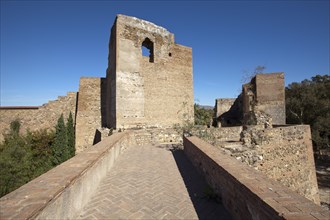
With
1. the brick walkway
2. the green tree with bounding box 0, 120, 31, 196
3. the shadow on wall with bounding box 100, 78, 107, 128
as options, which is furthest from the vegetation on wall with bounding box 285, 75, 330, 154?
the green tree with bounding box 0, 120, 31, 196

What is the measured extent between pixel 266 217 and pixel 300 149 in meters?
10.7

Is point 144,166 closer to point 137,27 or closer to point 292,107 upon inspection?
point 137,27

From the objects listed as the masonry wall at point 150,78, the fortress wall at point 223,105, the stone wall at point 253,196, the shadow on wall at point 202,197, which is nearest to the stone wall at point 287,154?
the shadow on wall at point 202,197

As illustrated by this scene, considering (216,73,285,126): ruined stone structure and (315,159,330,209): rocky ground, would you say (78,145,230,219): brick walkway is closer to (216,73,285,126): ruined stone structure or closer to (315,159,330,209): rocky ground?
(216,73,285,126): ruined stone structure

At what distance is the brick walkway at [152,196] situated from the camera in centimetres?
313

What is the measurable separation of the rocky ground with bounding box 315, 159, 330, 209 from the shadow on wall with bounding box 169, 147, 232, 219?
13392 mm

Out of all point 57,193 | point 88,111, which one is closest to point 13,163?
point 88,111

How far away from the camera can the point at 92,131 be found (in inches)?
620

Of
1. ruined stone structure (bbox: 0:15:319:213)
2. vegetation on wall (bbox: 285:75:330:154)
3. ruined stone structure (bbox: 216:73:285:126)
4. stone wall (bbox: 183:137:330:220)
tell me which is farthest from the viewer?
vegetation on wall (bbox: 285:75:330:154)

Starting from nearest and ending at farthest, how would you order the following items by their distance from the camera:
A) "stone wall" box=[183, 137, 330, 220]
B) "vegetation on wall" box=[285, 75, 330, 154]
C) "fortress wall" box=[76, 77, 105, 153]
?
"stone wall" box=[183, 137, 330, 220] → "fortress wall" box=[76, 77, 105, 153] → "vegetation on wall" box=[285, 75, 330, 154]

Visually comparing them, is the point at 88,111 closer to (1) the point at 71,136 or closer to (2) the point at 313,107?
(1) the point at 71,136

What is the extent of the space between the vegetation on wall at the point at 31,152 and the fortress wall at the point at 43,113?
0.55 metres

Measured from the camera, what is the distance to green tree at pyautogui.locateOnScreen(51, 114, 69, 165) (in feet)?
49.4

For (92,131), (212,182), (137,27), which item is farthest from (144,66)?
(212,182)
